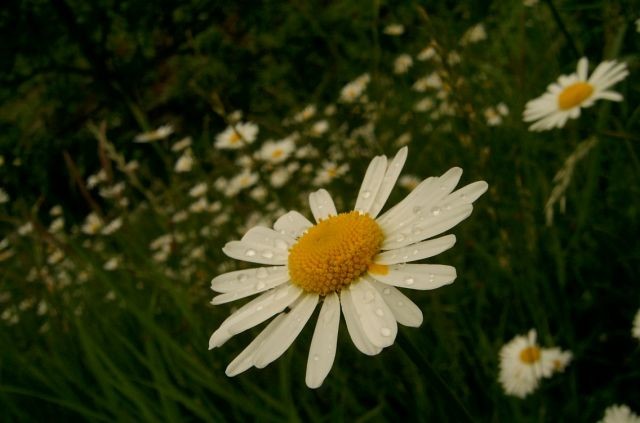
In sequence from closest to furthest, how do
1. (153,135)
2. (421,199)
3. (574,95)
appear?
(421,199) < (574,95) < (153,135)

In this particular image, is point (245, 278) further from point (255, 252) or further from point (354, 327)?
point (354, 327)

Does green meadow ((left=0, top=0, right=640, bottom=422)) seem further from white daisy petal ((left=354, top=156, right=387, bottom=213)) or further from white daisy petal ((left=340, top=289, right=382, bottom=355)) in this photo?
white daisy petal ((left=354, top=156, right=387, bottom=213))

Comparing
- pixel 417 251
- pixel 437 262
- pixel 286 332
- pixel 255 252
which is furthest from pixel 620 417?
pixel 437 262

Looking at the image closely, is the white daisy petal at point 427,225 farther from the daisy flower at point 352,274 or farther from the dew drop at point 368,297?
the dew drop at point 368,297

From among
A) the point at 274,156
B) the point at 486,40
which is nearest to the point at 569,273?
the point at 274,156

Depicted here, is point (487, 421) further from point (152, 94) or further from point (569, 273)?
point (152, 94)

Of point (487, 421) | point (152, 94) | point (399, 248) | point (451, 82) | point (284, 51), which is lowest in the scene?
point (487, 421)

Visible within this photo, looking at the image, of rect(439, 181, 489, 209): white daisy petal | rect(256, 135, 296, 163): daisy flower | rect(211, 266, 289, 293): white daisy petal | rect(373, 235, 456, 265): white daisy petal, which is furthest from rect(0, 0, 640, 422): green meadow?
rect(211, 266, 289, 293): white daisy petal
